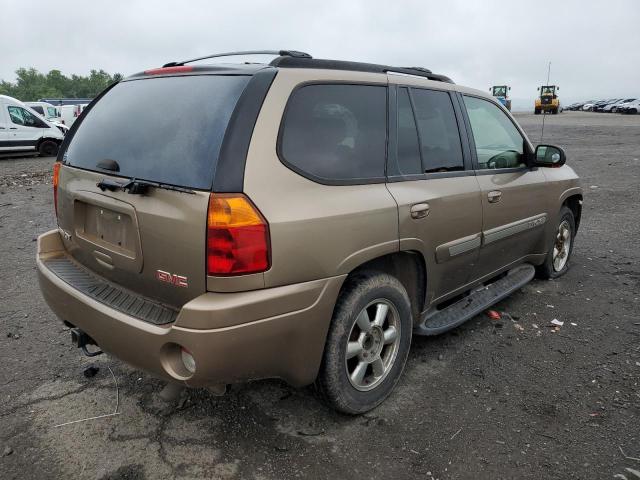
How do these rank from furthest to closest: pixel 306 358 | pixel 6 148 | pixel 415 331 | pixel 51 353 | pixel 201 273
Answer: pixel 6 148 → pixel 51 353 → pixel 415 331 → pixel 306 358 → pixel 201 273

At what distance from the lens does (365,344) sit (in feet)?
9.04

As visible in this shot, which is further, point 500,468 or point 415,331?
point 415,331

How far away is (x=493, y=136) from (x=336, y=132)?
182cm

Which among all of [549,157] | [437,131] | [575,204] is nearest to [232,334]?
[437,131]

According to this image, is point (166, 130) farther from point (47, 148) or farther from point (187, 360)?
point (47, 148)

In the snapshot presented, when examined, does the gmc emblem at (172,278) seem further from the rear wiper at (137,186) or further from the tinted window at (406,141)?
the tinted window at (406,141)

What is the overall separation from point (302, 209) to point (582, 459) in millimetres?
1835

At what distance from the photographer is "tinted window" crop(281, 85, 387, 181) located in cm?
235

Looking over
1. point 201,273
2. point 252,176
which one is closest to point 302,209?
point 252,176

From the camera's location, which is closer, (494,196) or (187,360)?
(187,360)

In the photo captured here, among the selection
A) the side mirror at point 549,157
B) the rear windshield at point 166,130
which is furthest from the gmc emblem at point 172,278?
the side mirror at point 549,157

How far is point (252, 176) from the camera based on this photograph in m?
2.12

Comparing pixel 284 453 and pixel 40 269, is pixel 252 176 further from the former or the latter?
pixel 40 269

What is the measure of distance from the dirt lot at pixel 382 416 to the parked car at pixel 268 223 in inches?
11.8
